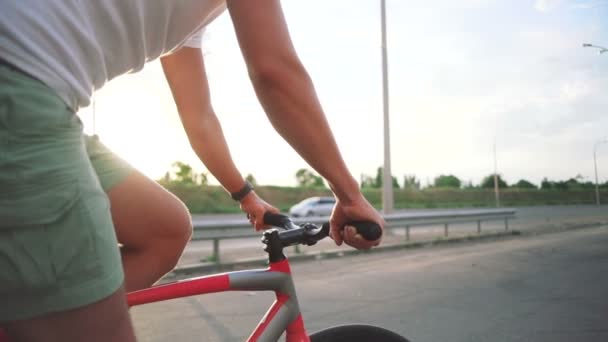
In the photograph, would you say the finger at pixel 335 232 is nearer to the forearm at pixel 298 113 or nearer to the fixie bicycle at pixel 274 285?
the fixie bicycle at pixel 274 285

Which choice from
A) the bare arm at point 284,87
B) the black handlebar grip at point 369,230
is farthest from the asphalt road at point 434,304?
the bare arm at point 284,87

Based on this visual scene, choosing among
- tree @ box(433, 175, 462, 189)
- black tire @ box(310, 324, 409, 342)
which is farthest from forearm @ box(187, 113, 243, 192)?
tree @ box(433, 175, 462, 189)

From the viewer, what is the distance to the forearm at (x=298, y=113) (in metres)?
1.25

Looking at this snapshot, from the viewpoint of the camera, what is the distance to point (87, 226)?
0.99 meters

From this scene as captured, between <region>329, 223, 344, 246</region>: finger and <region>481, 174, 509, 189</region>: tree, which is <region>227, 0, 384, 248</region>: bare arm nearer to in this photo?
<region>329, 223, 344, 246</region>: finger

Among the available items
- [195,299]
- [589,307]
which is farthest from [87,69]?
[589,307]

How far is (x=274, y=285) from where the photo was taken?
160 centimetres

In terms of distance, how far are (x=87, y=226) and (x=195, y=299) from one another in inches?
192

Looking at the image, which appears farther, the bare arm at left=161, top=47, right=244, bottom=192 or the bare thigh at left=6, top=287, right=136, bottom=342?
the bare arm at left=161, top=47, right=244, bottom=192

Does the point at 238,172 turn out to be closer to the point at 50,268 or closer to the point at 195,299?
the point at 50,268

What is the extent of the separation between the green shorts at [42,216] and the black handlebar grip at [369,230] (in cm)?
62

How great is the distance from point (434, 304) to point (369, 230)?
4.30 m

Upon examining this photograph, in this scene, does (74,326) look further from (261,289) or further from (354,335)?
(354,335)

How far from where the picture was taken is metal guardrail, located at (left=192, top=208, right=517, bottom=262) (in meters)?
8.98
